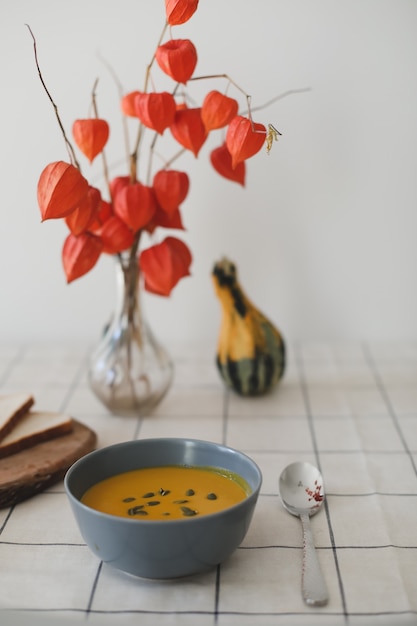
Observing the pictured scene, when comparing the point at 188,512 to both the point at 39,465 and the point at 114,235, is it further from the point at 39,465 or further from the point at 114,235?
the point at 114,235

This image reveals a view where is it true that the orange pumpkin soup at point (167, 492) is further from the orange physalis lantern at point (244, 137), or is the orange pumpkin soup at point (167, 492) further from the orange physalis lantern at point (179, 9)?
the orange physalis lantern at point (179, 9)

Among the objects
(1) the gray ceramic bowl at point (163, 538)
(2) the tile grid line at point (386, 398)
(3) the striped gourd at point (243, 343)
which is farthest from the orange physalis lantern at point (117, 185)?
(2) the tile grid line at point (386, 398)

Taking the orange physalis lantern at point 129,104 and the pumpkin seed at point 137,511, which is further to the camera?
the orange physalis lantern at point 129,104

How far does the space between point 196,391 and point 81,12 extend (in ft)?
2.23

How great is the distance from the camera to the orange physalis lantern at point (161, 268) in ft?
3.49

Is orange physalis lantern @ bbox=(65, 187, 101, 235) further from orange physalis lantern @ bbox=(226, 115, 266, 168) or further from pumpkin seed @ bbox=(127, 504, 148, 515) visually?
pumpkin seed @ bbox=(127, 504, 148, 515)

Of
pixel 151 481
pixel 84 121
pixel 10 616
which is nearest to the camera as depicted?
pixel 10 616

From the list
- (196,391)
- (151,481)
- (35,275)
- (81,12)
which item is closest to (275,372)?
(196,391)

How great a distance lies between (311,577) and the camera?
78 centimetres

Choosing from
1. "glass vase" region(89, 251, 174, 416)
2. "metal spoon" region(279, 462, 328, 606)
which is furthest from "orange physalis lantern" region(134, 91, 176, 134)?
"metal spoon" region(279, 462, 328, 606)

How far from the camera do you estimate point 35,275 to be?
1479mm

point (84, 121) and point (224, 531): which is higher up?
point (84, 121)

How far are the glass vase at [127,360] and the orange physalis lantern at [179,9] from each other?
0.37 m

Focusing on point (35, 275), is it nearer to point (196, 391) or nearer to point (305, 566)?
point (196, 391)
